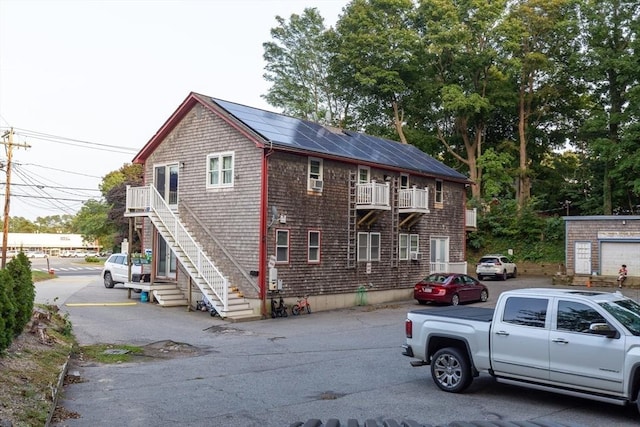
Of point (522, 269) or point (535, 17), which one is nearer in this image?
point (522, 269)

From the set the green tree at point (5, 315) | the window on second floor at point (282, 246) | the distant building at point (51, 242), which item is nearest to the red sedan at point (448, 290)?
the window on second floor at point (282, 246)

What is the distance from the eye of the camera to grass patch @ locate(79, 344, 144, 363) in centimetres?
1295

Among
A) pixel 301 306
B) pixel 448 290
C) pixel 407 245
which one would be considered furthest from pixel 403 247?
pixel 301 306

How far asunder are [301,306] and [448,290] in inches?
258

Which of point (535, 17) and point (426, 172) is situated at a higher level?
point (535, 17)

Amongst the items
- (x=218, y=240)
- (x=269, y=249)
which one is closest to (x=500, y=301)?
(x=269, y=249)

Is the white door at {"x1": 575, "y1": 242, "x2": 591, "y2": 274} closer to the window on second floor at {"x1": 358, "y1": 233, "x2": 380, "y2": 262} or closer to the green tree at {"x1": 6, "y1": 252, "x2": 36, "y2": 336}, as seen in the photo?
the window on second floor at {"x1": 358, "y1": 233, "x2": 380, "y2": 262}

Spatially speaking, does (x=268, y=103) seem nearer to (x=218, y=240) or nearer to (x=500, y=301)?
(x=218, y=240)

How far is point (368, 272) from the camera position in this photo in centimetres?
2517

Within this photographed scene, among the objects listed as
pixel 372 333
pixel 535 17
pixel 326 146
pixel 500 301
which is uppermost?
pixel 535 17

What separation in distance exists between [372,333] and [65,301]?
14.1 m

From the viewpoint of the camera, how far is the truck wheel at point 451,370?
368 inches

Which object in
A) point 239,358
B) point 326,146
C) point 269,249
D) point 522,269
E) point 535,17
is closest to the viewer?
point 239,358

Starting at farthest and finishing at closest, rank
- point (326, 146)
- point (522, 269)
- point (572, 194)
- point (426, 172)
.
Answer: point (572, 194) < point (522, 269) < point (426, 172) < point (326, 146)
